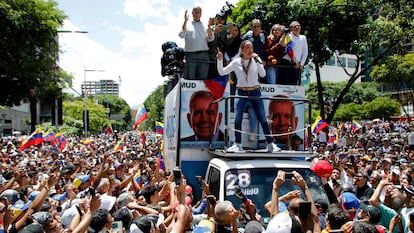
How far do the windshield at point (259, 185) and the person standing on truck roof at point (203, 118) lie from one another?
169 centimetres

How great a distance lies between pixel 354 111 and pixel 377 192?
57.2 meters

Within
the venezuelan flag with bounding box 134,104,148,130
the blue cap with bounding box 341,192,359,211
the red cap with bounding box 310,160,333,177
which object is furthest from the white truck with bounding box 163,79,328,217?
the venezuelan flag with bounding box 134,104,148,130

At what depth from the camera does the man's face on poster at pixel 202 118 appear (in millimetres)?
7719

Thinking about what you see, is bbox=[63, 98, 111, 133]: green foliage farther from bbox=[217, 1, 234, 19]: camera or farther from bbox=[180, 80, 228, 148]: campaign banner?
bbox=[180, 80, 228, 148]: campaign banner

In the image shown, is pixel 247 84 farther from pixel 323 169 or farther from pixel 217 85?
pixel 323 169

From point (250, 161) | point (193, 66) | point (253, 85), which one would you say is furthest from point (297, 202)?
point (193, 66)

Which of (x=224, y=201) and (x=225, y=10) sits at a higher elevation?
(x=225, y=10)

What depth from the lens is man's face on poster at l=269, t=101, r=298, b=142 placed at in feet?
25.5

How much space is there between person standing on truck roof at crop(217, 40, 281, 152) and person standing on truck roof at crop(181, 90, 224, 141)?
0.74 metres

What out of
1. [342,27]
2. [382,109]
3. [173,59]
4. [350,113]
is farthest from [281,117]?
[350,113]

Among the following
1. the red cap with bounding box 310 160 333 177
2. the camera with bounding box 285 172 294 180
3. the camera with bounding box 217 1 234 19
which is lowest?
the camera with bounding box 285 172 294 180

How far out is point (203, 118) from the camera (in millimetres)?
7777

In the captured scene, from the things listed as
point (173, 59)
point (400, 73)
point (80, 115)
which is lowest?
point (80, 115)

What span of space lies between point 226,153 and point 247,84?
1.16m
